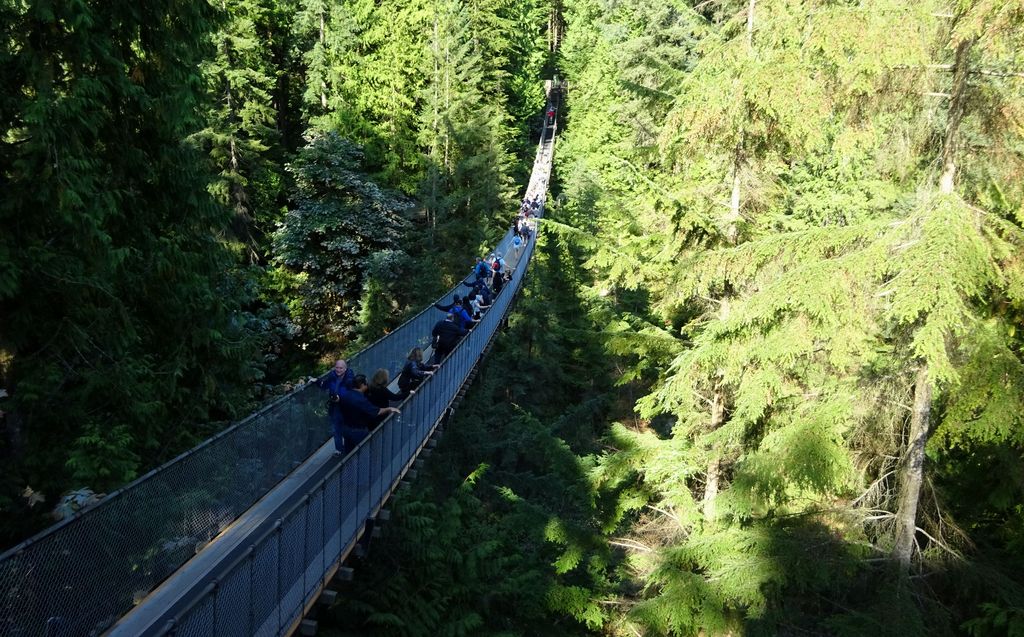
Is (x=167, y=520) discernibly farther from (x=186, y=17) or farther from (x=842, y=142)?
(x=842, y=142)

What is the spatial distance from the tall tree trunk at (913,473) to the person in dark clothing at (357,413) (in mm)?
4828

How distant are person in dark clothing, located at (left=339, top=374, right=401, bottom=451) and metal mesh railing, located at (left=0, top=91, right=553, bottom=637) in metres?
0.16

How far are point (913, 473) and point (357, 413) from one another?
514cm

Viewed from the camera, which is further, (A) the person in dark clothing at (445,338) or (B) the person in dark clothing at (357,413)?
(A) the person in dark clothing at (445,338)

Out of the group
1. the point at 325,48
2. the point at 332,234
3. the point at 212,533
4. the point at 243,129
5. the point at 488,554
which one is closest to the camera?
the point at 212,533

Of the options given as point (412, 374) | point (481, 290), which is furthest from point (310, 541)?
point (481, 290)

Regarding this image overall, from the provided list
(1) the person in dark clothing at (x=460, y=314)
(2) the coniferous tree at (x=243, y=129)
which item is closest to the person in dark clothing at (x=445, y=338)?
(1) the person in dark clothing at (x=460, y=314)

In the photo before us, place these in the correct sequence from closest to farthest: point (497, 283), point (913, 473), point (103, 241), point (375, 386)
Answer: point (913, 473), point (103, 241), point (375, 386), point (497, 283)

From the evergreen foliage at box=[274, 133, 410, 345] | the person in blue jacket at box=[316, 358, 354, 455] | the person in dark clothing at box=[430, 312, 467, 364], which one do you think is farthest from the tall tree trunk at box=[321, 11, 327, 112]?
the person in blue jacket at box=[316, 358, 354, 455]

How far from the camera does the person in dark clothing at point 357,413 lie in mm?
7352

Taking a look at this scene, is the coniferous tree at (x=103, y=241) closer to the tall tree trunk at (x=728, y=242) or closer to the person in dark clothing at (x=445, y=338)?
the person in dark clothing at (x=445, y=338)

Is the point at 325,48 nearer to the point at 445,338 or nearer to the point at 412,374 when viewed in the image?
the point at 445,338

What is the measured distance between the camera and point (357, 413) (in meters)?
7.48

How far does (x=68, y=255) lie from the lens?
6.73m
